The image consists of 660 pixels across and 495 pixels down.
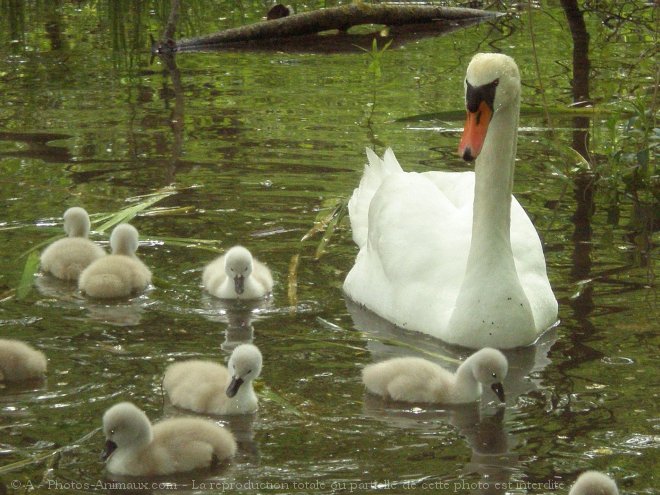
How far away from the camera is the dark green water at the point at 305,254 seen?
586 cm

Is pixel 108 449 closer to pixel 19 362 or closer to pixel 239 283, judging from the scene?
pixel 19 362

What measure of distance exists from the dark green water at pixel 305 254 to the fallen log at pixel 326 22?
457 millimetres

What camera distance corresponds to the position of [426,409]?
648 cm

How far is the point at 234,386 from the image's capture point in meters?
6.18

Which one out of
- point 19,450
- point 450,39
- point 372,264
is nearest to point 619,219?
point 372,264

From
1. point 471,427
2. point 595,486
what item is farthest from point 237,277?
point 595,486

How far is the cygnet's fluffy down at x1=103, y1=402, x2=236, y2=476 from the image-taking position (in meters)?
5.59

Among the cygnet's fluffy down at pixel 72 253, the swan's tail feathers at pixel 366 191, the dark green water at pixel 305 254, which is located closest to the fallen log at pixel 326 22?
the dark green water at pixel 305 254

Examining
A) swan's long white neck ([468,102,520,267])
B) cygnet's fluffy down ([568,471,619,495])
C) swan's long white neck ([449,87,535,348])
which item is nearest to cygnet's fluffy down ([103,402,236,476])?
cygnet's fluffy down ([568,471,619,495])

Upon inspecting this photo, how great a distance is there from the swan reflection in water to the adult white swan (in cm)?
8

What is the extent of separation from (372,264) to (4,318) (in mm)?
2118

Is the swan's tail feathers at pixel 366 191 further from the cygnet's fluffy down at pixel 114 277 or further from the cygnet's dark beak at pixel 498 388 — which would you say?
the cygnet's dark beak at pixel 498 388

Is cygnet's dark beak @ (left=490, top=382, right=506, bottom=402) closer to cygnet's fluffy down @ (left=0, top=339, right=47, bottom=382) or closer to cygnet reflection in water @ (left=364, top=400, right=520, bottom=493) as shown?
cygnet reflection in water @ (left=364, top=400, right=520, bottom=493)

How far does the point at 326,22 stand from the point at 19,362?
10.7 metres
